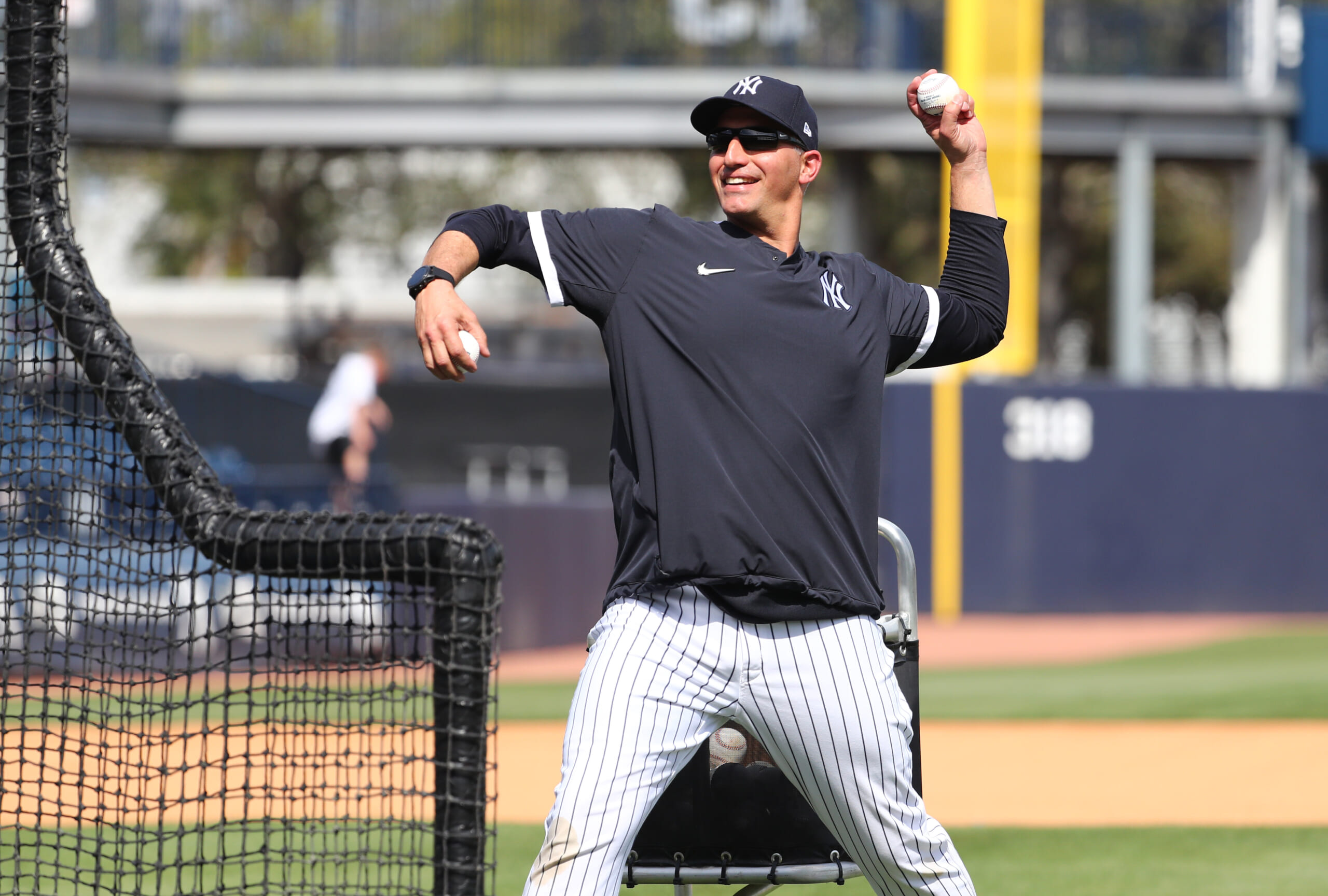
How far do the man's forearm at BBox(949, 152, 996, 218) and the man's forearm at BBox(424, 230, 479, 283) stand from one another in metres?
1.20

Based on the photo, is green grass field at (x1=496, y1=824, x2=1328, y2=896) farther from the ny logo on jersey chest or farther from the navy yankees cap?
the navy yankees cap

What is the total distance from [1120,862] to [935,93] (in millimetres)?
3307

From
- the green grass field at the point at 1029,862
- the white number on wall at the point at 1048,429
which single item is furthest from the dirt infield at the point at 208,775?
the white number on wall at the point at 1048,429

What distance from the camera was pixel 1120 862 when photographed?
5.70 meters

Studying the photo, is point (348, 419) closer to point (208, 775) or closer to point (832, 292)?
point (208, 775)

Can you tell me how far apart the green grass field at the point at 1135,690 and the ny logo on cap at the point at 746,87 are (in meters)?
6.41

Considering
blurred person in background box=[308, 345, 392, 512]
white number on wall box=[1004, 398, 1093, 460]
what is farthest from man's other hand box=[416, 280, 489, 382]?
white number on wall box=[1004, 398, 1093, 460]

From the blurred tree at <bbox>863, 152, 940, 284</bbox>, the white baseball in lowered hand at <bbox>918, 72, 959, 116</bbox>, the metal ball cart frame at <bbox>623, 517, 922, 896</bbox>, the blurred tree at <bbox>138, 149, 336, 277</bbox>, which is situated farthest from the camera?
the blurred tree at <bbox>138, 149, 336, 277</bbox>

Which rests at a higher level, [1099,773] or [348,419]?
[348,419]

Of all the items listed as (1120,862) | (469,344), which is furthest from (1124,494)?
(469,344)

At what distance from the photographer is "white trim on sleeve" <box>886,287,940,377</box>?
349cm

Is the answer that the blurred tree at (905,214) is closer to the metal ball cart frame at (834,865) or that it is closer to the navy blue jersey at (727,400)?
the metal ball cart frame at (834,865)

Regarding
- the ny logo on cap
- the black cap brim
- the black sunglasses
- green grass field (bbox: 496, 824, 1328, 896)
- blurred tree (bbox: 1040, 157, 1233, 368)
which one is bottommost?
green grass field (bbox: 496, 824, 1328, 896)

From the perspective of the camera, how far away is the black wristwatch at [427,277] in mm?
3000
